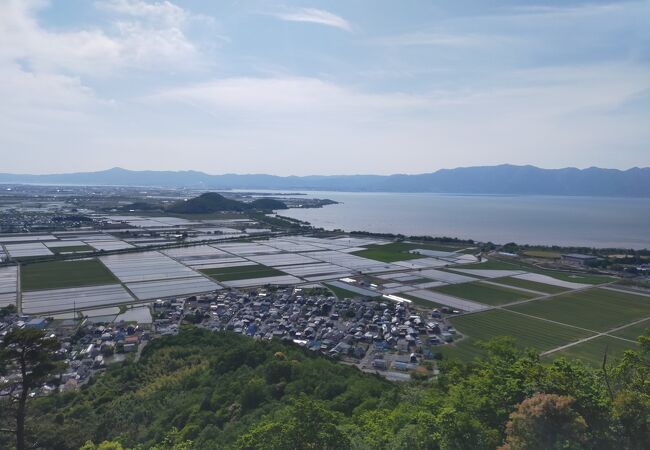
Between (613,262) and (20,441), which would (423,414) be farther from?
(613,262)

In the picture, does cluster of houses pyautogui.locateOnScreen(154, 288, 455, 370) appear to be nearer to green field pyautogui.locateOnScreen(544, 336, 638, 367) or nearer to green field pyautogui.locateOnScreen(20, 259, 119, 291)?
green field pyautogui.locateOnScreen(544, 336, 638, 367)

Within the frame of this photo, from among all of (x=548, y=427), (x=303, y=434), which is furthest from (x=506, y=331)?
(x=303, y=434)

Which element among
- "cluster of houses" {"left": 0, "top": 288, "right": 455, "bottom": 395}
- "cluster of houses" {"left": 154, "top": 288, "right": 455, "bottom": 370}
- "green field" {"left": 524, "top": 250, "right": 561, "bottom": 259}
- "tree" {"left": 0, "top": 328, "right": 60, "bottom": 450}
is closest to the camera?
"tree" {"left": 0, "top": 328, "right": 60, "bottom": 450}

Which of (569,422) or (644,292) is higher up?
(569,422)

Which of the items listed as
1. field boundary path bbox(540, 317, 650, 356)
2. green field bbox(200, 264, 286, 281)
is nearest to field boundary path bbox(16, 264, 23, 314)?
green field bbox(200, 264, 286, 281)

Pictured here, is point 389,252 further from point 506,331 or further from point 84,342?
point 84,342

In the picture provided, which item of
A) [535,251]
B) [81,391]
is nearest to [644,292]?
[535,251]

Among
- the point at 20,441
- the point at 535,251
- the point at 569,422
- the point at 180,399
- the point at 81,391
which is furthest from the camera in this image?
the point at 535,251
